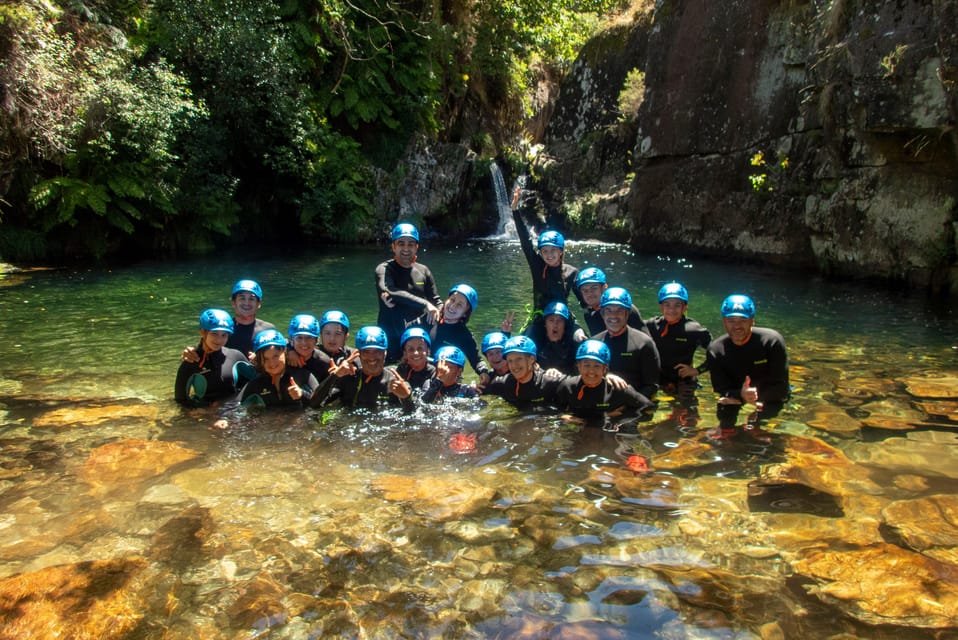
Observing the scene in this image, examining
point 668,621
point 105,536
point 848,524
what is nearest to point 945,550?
point 848,524

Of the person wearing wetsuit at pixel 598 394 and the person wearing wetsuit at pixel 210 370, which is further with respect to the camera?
the person wearing wetsuit at pixel 210 370

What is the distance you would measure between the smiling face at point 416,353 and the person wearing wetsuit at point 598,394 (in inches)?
69.7

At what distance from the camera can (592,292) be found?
8.10 m

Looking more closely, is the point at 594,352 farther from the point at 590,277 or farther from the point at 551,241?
the point at 551,241

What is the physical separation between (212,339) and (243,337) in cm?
94

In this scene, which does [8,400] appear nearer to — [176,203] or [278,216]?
[176,203]

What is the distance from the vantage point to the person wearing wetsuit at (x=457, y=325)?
834 centimetres

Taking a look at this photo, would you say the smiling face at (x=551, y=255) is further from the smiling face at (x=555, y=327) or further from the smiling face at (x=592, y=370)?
the smiling face at (x=592, y=370)

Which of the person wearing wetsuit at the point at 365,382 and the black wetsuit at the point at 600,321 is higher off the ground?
the black wetsuit at the point at 600,321

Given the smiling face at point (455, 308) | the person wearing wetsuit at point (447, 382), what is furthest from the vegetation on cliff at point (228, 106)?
the person wearing wetsuit at point (447, 382)

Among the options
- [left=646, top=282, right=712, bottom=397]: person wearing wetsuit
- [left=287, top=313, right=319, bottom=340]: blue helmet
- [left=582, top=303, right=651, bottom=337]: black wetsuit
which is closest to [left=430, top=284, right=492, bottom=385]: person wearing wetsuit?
[left=582, top=303, right=651, bottom=337]: black wetsuit

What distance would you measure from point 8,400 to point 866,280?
16.7 m

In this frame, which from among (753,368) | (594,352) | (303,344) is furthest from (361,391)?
(753,368)

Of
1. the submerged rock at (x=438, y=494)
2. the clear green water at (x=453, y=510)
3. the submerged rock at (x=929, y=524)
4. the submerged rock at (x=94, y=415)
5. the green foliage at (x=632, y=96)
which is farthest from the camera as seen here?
the green foliage at (x=632, y=96)
